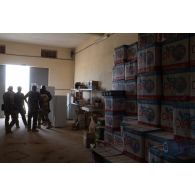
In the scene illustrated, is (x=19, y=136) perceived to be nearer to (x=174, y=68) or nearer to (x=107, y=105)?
(x=107, y=105)

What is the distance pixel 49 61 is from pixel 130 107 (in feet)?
21.0

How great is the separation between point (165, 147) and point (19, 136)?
418 centimetres

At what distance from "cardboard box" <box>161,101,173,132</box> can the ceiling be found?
16.1ft

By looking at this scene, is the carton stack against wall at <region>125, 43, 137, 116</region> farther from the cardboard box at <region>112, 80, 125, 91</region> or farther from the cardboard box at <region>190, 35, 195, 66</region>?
the cardboard box at <region>190, 35, 195, 66</region>

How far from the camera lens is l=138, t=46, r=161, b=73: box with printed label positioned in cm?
280

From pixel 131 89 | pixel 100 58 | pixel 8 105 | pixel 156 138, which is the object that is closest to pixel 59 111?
pixel 8 105

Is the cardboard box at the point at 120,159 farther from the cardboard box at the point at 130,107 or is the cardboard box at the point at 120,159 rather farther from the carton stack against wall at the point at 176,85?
the cardboard box at the point at 130,107

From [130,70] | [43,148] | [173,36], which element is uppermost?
[173,36]

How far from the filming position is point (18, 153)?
389cm

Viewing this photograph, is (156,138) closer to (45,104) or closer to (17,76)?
(45,104)

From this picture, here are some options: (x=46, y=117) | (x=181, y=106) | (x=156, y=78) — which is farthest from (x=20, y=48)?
(x=181, y=106)

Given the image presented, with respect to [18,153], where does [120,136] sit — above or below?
above

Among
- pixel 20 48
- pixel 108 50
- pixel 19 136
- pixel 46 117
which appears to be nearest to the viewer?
pixel 19 136

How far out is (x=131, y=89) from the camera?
3.61 m
